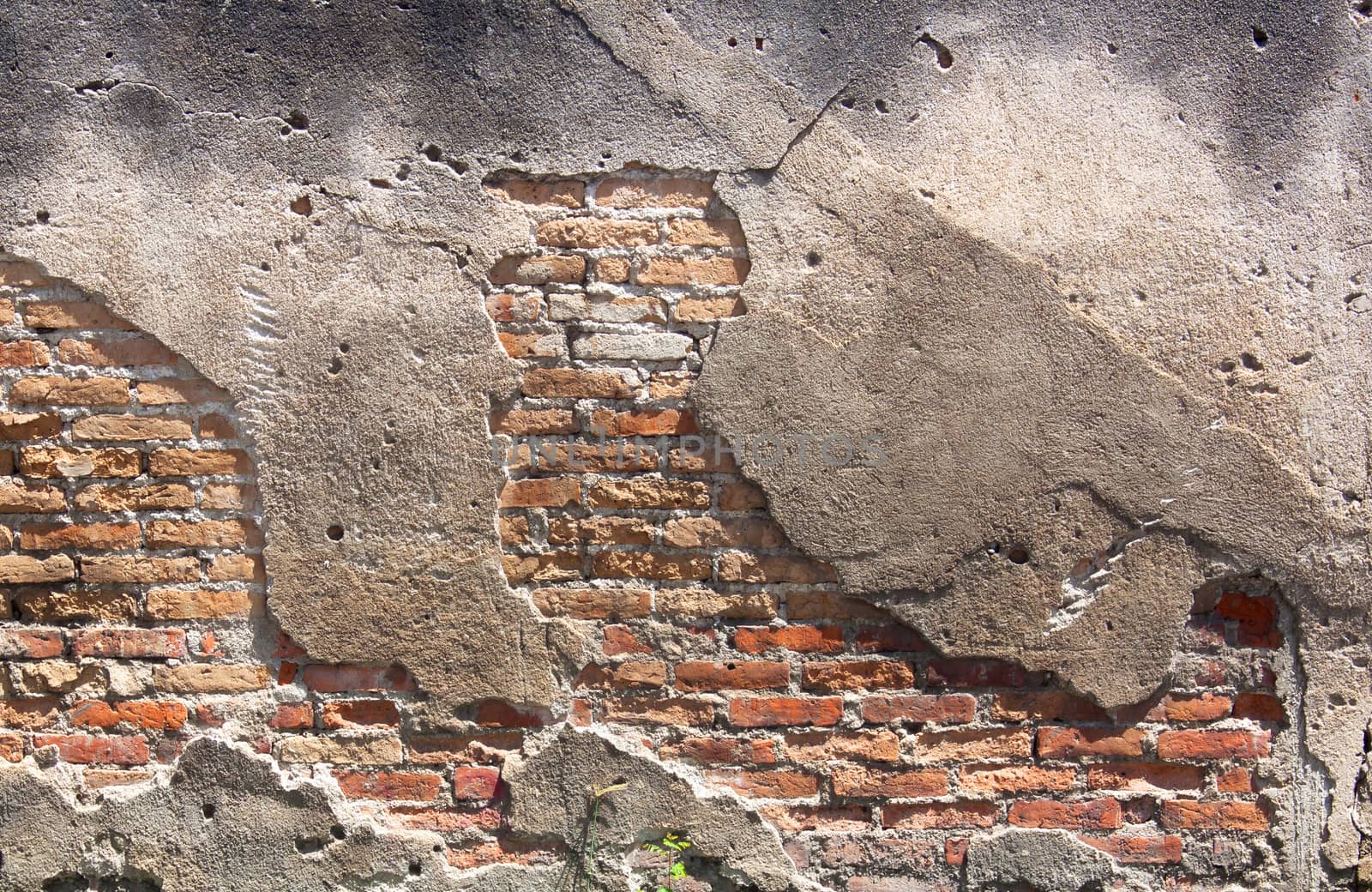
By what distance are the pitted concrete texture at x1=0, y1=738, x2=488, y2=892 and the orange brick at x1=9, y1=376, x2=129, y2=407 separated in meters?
0.83

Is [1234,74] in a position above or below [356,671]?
above

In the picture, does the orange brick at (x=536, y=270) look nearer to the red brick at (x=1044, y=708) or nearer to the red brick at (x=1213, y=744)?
the red brick at (x=1044, y=708)

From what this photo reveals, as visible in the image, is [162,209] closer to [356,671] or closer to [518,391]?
[518,391]

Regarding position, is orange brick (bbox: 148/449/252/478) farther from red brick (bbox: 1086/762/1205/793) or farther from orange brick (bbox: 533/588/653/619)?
red brick (bbox: 1086/762/1205/793)

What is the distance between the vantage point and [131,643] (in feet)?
7.35

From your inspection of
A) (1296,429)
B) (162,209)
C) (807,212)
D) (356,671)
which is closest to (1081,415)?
(1296,429)

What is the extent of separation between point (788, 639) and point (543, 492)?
0.68 metres

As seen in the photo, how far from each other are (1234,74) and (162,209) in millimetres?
2491

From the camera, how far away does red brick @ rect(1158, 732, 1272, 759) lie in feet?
7.37

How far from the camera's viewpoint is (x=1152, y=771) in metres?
2.26

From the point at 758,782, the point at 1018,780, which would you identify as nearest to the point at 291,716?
the point at 758,782

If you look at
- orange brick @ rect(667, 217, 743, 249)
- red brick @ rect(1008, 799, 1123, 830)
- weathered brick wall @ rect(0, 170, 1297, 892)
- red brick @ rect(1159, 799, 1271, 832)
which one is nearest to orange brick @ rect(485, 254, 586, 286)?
weathered brick wall @ rect(0, 170, 1297, 892)

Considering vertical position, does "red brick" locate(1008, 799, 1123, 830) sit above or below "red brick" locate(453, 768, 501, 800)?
above

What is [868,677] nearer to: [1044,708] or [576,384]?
[1044,708]
